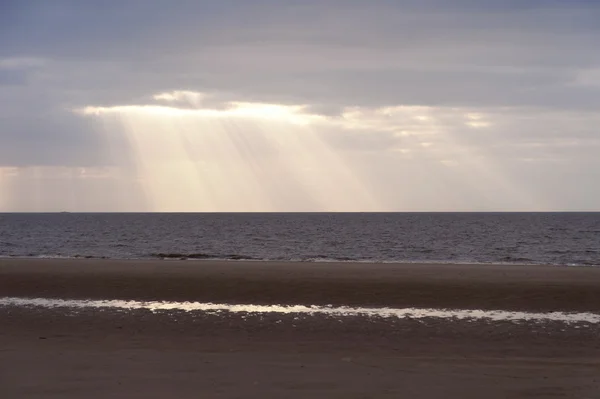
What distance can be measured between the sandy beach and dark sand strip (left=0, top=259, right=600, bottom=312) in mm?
106

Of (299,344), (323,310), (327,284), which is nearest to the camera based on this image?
(299,344)

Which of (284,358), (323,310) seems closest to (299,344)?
(284,358)

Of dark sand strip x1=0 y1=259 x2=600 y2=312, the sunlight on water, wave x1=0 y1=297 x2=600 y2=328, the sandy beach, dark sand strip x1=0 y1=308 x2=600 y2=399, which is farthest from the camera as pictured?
dark sand strip x1=0 y1=259 x2=600 y2=312

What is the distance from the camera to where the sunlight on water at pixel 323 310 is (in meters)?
18.5

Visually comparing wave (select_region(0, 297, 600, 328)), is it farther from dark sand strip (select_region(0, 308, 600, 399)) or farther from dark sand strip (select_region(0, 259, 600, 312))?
dark sand strip (select_region(0, 259, 600, 312))

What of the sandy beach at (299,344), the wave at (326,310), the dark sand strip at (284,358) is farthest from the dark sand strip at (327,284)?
the dark sand strip at (284,358)

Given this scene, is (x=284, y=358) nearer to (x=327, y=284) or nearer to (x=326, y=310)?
(x=326, y=310)

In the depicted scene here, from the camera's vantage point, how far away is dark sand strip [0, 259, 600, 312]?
21906mm

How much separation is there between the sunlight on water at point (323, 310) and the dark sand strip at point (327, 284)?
41.5 inches

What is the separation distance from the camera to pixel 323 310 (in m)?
19.8

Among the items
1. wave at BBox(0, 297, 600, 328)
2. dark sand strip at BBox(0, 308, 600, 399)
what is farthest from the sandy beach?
wave at BBox(0, 297, 600, 328)

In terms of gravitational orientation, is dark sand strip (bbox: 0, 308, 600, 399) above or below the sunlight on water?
below

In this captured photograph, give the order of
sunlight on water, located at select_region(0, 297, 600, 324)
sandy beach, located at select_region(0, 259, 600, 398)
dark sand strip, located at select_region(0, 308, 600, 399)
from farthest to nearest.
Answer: sunlight on water, located at select_region(0, 297, 600, 324) → sandy beach, located at select_region(0, 259, 600, 398) → dark sand strip, located at select_region(0, 308, 600, 399)

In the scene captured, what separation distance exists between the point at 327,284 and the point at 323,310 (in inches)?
222
